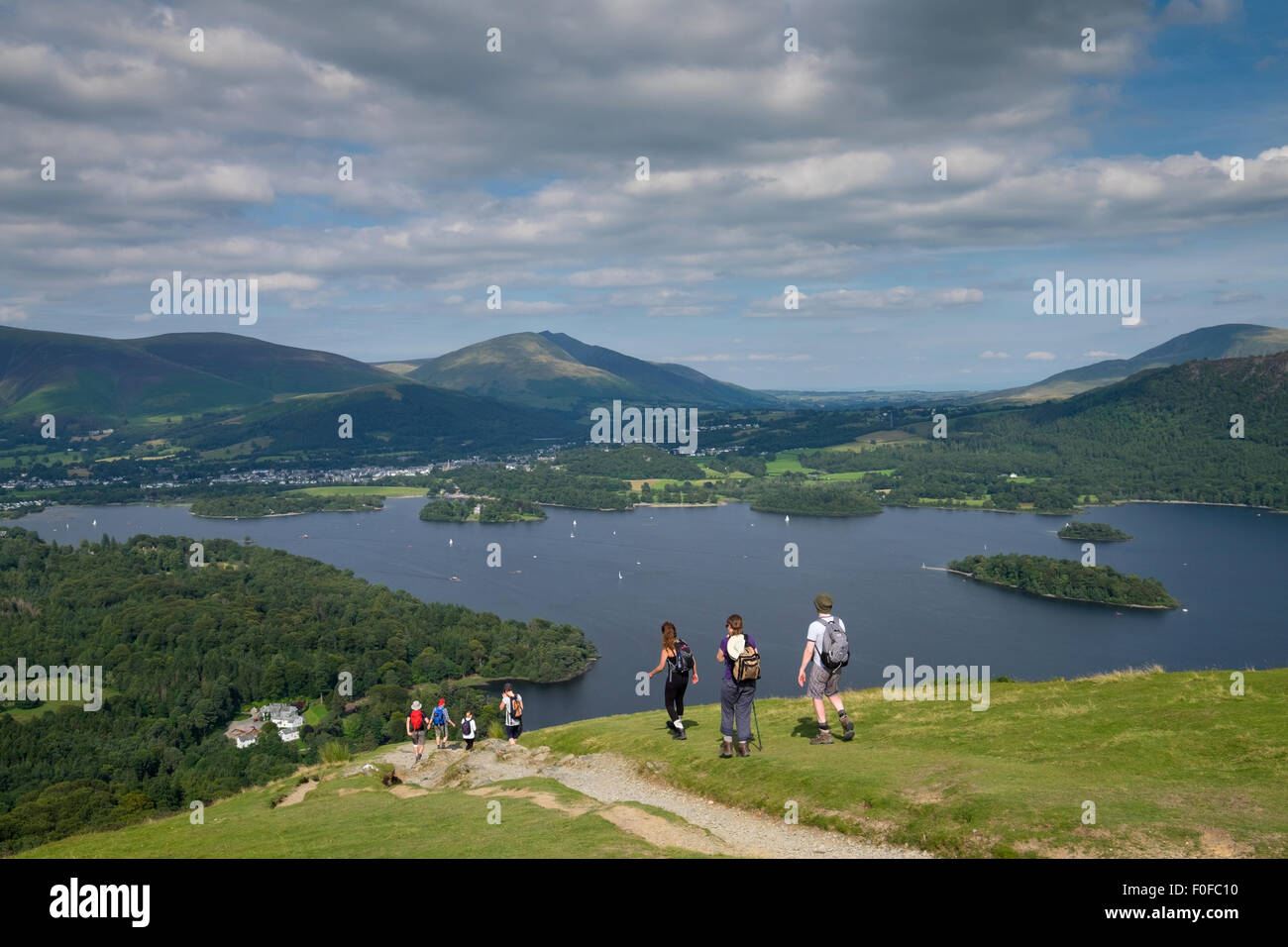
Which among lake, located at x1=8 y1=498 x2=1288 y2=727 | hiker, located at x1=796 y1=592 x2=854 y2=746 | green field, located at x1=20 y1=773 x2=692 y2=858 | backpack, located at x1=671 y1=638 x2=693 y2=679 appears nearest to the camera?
green field, located at x1=20 y1=773 x2=692 y2=858

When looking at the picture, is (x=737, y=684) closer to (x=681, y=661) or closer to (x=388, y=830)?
(x=681, y=661)

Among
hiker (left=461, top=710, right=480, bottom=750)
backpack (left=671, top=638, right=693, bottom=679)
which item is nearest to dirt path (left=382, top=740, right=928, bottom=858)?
hiker (left=461, top=710, right=480, bottom=750)

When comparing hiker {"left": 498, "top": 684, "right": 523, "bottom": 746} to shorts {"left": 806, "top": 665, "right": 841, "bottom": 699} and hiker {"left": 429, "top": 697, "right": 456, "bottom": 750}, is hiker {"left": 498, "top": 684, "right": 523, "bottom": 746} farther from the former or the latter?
shorts {"left": 806, "top": 665, "right": 841, "bottom": 699}

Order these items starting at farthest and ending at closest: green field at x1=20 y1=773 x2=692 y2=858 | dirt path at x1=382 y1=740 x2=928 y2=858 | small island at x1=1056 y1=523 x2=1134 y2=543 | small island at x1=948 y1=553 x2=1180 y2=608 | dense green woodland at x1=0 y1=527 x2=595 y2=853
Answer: small island at x1=1056 y1=523 x2=1134 y2=543, small island at x1=948 y1=553 x2=1180 y2=608, dense green woodland at x1=0 y1=527 x2=595 y2=853, green field at x1=20 y1=773 x2=692 y2=858, dirt path at x1=382 y1=740 x2=928 y2=858

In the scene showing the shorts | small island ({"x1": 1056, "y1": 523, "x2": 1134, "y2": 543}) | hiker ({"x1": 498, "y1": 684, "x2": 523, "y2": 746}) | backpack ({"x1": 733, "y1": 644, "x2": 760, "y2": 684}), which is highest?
backpack ({"x1": 733, "y1": 644, "x2": 760, "y2": 684})

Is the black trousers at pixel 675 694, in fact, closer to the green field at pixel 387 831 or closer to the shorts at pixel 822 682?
the shorts at pixel 822 682

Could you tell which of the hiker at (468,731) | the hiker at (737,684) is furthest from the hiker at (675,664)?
the hiker at (468,731)
